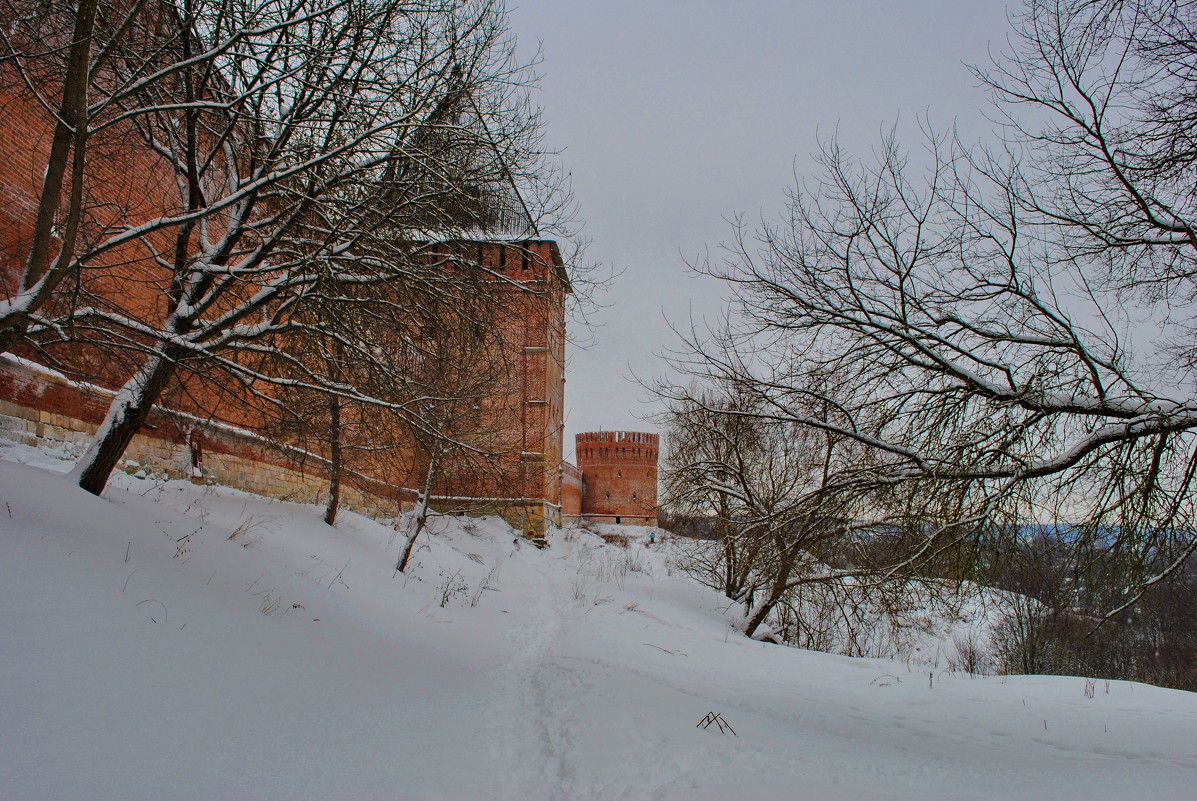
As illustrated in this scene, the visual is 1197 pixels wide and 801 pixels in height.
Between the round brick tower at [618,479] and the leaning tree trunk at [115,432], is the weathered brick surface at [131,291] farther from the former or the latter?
the round brick tower at [618,479]

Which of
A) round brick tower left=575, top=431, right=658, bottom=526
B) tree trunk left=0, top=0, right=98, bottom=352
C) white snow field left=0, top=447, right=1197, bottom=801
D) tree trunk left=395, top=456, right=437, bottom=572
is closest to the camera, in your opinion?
white snow field left=0, top=447, right=1197, bottom=801

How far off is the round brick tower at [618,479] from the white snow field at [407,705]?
34.8m

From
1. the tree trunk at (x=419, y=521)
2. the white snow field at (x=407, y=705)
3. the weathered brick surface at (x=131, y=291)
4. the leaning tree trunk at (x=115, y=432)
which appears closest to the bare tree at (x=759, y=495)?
the white snow field at (x=407, y=705)

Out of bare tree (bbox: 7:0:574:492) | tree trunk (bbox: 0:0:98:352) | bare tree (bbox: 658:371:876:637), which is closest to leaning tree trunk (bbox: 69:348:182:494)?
bare tree (bbox: 7:0:574:492)

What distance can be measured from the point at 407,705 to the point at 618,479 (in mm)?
39137

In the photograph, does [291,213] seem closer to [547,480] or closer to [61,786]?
[61,786]

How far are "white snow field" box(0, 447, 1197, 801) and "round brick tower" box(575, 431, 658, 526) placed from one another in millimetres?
34772

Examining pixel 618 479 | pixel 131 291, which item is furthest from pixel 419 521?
pixel 618 479

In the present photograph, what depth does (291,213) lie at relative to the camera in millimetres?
5191

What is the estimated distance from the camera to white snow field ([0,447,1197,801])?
256 centimetres

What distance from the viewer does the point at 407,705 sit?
163 inches

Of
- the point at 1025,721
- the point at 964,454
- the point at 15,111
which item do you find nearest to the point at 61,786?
the point at 964,454

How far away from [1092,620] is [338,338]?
611 cm

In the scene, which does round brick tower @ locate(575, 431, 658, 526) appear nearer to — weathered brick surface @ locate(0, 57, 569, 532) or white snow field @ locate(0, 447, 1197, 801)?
weathered brick surface @ locate(0, 57, 569, 532)
